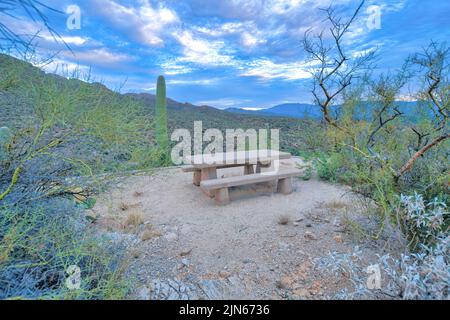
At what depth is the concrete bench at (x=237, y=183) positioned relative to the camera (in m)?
3.39

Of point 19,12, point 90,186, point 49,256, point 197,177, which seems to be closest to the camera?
point 19,12

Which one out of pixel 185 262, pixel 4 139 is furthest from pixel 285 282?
pixel 4 139

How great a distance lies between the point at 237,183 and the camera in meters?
3.52

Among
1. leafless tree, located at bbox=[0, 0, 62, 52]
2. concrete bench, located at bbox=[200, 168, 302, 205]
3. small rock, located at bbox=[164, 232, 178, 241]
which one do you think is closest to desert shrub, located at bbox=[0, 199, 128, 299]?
small rock, located at bbox=[164, 232, 178, 241]

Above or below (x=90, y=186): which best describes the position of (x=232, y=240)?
below

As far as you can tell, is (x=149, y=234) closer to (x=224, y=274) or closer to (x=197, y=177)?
(x=224, y=274)

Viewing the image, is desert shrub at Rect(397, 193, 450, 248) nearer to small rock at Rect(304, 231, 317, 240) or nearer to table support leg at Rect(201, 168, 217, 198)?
small rock at Rect(304, 231, 317, 240)

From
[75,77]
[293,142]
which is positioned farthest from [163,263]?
[293,142]

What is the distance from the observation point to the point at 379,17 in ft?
8.16

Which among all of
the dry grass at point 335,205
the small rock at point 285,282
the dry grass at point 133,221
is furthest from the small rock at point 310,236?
the dry grass at point 133,221

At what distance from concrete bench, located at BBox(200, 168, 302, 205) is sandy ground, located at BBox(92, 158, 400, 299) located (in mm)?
131

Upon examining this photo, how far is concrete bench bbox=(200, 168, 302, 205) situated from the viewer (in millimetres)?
3395

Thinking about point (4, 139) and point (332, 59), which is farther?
point (332, 59)

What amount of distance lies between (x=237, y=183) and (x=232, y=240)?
3.58 ft
